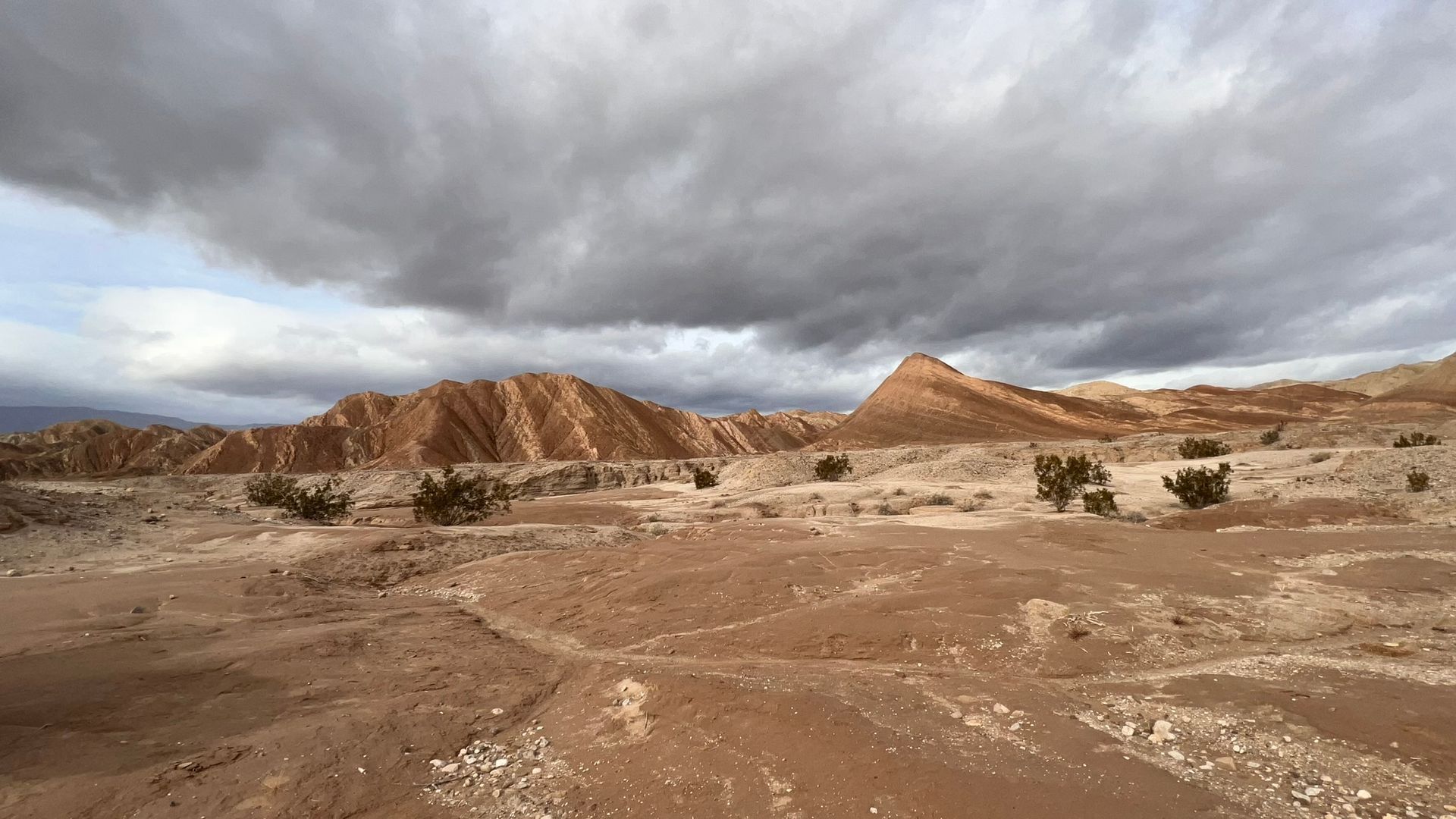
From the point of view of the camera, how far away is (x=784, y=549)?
599 inches

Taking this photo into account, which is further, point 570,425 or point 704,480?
point 570,425

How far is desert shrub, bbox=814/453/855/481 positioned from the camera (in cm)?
4372

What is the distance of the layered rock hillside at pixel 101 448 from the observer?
85188 millimetres

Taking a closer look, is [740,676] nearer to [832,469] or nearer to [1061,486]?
[1061,486]

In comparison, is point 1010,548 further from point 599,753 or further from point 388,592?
point 388,592

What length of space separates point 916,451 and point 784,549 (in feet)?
149

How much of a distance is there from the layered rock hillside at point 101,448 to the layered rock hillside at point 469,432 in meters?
9.97

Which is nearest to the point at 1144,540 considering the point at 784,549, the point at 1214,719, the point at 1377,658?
the point at 1377,658

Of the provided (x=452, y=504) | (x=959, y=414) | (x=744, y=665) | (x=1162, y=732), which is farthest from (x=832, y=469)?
(x=959, y=414)

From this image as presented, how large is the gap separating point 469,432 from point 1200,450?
9191 cm

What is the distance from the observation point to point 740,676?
743cm

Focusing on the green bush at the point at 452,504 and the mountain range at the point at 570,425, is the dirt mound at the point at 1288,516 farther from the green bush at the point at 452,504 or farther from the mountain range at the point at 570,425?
the mountain range at the point at 570,425

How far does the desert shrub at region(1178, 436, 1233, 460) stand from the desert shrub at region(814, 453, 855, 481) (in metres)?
25.1

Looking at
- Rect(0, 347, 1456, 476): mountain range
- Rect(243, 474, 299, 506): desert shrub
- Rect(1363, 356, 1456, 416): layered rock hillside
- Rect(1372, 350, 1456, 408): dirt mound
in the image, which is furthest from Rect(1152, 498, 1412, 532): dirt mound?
Rect(1372, 350, 1456, 408): dirt mound
